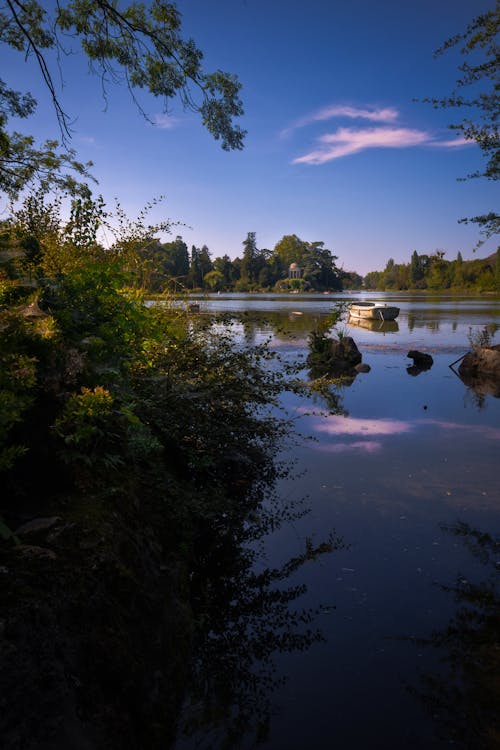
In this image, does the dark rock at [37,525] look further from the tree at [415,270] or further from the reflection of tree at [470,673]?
the tree at [415,270]

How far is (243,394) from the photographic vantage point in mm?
8016

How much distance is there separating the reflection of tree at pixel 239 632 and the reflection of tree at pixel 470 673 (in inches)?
48.3

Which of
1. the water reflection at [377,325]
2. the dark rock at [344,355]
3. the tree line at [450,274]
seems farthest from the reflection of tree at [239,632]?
the tree line at [450,274]

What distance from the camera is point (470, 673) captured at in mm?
4035

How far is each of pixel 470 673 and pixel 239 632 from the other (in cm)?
223

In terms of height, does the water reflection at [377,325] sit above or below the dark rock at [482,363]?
above

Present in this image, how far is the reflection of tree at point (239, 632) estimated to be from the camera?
3.55 m

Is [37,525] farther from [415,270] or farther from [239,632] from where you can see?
[415,270]

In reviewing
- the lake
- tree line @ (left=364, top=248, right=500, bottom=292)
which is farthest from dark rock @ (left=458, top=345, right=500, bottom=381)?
tree line @ (left=364, top=248, right=500, bottom=292)

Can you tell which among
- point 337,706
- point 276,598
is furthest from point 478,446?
point 337,706

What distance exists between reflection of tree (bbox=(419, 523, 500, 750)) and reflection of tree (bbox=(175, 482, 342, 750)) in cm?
123

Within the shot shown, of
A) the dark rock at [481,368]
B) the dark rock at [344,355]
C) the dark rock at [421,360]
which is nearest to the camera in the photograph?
the dark rock at [481,368]

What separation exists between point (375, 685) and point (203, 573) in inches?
92.8

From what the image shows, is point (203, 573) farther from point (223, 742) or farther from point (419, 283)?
point (419, 283)
